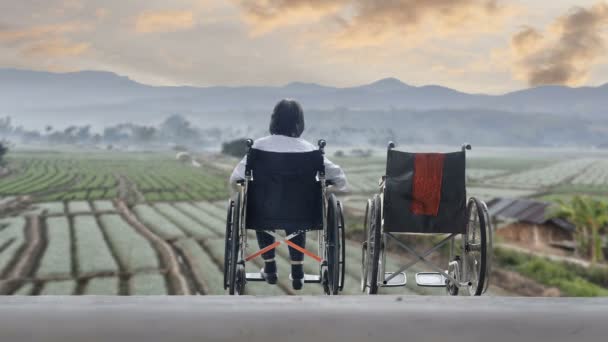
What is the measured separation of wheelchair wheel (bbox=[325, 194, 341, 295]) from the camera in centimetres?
187

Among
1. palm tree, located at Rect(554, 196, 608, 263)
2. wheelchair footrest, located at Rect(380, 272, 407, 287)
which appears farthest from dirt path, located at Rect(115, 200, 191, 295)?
palm tree, located at Rect(554, 196, 608, 263)

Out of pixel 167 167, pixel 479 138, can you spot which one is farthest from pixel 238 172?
pixel 479 138

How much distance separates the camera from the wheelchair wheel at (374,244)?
1.82 m

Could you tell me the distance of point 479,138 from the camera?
60.2m

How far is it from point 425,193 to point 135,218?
19.6m

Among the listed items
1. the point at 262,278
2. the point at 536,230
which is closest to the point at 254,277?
the point at 262,278

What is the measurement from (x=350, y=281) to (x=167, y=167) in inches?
916

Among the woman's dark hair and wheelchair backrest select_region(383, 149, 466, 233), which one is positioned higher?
the woman's dark hair

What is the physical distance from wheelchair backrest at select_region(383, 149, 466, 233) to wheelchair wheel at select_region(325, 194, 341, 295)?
20cm

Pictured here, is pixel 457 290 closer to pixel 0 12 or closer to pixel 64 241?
pixel 0 12

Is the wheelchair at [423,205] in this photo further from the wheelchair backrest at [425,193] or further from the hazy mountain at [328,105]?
the hazy mountain at [328,105]

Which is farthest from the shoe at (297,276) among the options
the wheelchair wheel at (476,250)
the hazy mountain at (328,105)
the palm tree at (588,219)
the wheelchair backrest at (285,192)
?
the hazy mountain at (328,105)

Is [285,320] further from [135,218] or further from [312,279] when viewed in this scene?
[135,218]

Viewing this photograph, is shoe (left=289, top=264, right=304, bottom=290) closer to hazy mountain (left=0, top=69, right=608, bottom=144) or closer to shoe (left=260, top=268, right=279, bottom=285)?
shoe (left=260, top=268, right=279, bottom=285)
